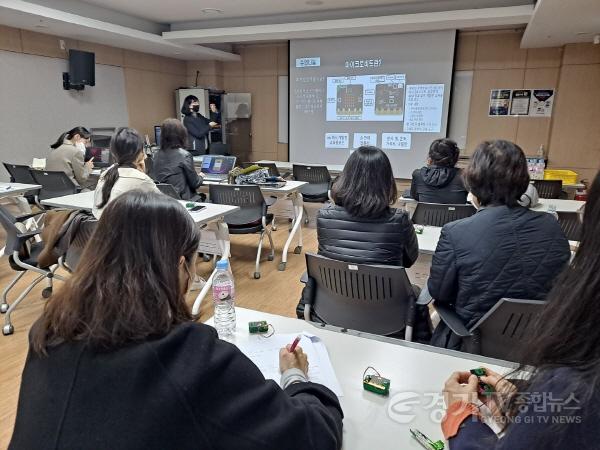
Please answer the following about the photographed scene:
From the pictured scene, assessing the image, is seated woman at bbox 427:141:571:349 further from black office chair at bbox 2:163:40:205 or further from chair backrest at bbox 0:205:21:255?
black office chair at bbox 2:163:40:205

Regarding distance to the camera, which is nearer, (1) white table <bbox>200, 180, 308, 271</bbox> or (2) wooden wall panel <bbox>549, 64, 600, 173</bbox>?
(1) white table <bbox>200, 180, 308, 271</bbox>

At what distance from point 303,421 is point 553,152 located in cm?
705

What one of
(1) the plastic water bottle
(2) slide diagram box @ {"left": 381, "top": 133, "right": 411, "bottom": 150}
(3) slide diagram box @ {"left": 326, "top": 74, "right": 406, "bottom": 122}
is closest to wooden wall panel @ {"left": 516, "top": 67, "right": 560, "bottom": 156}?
(2) slide diagram box @ {"left": 381, "top": 133, "right": 411, "bottom": 150}

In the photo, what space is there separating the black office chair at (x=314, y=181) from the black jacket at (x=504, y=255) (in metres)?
3.82

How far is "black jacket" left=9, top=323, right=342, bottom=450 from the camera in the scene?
679 mm

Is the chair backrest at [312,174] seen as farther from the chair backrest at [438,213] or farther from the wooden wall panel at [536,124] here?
the wooden wall panel at [536,124]

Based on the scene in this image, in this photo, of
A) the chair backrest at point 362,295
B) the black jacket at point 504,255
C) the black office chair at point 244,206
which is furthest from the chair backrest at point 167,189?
the black jacket at point 504,255

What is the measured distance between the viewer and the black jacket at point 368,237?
78.8 inches

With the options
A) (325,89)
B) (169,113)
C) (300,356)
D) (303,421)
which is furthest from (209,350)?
(169,113)

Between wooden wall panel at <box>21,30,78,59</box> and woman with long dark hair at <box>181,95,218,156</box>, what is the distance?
2.08 metres

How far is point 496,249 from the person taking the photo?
1584 mm

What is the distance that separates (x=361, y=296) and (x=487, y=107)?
602cm

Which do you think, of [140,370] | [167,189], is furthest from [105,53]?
[140,370]

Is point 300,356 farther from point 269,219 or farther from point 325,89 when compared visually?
point 325,89
